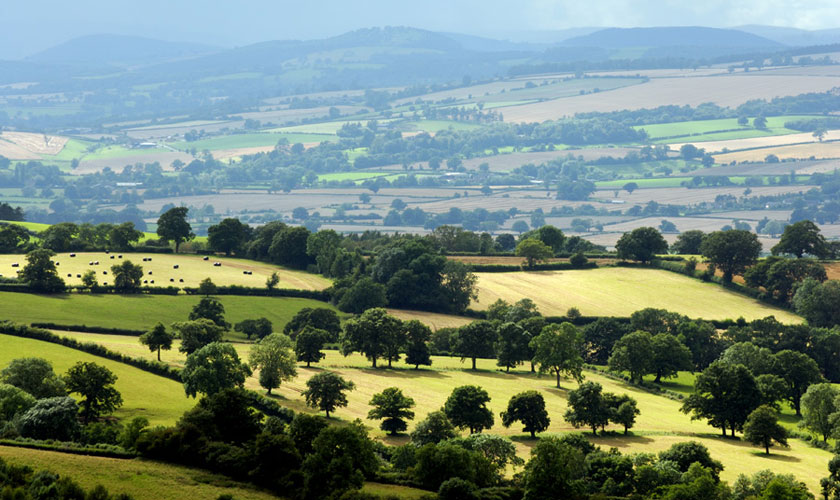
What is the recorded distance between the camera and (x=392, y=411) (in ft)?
309

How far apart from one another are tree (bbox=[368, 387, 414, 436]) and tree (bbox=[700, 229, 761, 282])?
3666 inches

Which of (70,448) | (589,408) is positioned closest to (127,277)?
(589,408)

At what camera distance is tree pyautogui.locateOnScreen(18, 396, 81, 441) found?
7625cm

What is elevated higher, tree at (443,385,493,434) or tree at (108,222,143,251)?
tree at (108,222,143,251)

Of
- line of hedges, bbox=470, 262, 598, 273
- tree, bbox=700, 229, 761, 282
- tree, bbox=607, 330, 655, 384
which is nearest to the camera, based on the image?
tree, bbox=607, 330, 655, 384

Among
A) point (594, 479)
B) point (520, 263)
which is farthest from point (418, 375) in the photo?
point (520, 263)

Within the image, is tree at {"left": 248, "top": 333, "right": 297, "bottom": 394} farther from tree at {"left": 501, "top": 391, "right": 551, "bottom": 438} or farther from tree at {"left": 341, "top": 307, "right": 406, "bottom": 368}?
tree at {"left": 501, "top": 391, "right": 551, "bottom": 438}

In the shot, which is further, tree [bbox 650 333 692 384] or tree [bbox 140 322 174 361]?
tree [bbox 650 333 692 384]

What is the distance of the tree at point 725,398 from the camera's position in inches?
4099

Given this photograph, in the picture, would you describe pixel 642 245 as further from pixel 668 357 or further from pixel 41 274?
pixel 41 274

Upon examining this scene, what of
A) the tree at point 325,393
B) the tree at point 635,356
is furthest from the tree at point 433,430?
the tree at point 635,356

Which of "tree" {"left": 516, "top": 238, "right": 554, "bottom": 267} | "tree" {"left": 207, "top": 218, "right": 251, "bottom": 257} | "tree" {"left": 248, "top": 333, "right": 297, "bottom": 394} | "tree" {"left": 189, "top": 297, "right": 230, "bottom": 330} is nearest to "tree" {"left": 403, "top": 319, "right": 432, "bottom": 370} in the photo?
"tree" {"left": 248, "top": 333, "right": 297, "bottom": 394}

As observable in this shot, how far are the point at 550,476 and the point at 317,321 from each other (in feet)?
234

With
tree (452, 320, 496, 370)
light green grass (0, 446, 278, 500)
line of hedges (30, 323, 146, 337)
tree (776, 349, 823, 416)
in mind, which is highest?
light green grass (0, 446, 278, 500)
